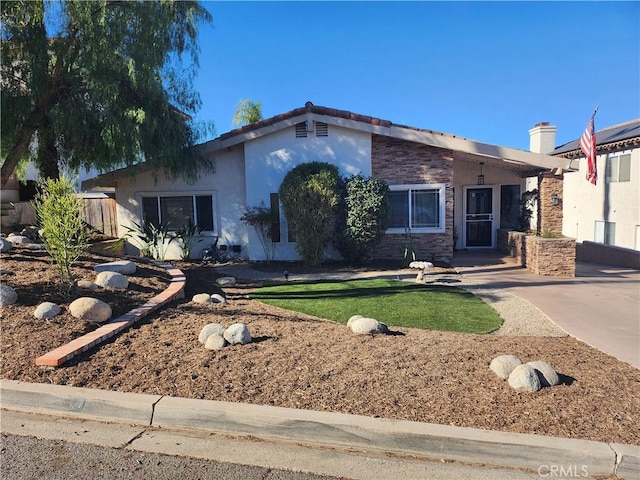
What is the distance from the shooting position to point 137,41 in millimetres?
9859

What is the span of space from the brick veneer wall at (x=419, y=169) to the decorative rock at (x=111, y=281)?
25.4ft

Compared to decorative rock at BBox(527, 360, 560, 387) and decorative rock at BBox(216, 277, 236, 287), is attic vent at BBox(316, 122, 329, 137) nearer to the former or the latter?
decorative rock at BBox(216, 277, 236, 287)

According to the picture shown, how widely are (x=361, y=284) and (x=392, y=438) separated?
5994 millimetres

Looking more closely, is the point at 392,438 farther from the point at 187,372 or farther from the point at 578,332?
the point at 578,332

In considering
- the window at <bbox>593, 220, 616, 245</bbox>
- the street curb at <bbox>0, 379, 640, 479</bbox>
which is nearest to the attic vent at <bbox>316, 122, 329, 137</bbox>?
the street curb at <bbox>0, 379, 640, 479</bbox>

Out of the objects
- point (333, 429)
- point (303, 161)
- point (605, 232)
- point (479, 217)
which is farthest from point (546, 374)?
point (605, 232)

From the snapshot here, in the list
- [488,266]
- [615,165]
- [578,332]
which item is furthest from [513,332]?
[615,165]

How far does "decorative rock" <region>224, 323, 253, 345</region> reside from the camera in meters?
4.83

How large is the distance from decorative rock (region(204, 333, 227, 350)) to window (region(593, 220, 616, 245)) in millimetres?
16177

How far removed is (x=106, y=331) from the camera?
4957 millimetres

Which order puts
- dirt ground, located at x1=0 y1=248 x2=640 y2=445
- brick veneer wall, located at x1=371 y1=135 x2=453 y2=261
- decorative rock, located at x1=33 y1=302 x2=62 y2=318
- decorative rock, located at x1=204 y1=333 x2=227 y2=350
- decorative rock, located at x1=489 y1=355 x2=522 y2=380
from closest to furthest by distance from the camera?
dirt ground, located at x1=0 y1=248 x2=640 y2=445 → decorative rock, located at x1=489 y1=355 x2=522 y2=380 → decorative rock, located at x1=204 y1=333 x2=227 y2=350 → decorative rock, located at x1=33 y1=302 x2=62 y2=318 → brick veneer wall, located at x1=371 y1=135 x2=453 y2=261

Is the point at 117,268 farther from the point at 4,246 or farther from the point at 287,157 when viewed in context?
the point at 287,157

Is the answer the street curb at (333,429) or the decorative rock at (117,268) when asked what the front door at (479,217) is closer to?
the decorative rock at (117,268)

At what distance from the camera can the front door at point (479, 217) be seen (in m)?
→ 15.2
